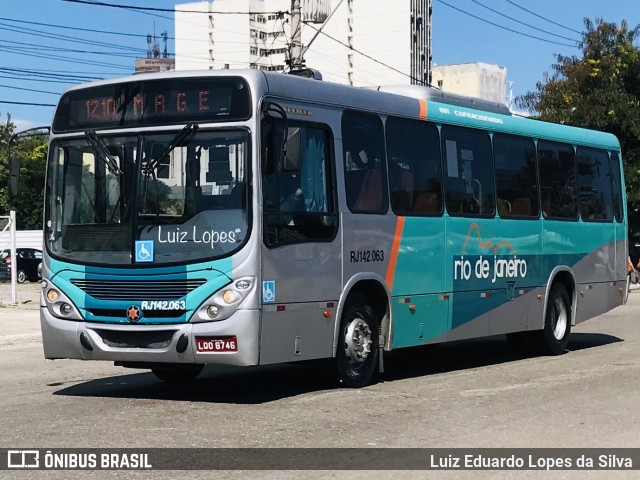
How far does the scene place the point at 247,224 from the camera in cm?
1067

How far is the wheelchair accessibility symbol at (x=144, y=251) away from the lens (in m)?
10.9

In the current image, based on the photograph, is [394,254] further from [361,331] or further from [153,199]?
[153,199]

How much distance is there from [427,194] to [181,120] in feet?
12.3

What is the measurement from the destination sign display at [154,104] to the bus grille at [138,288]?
1588mm

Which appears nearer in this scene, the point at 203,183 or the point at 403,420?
the point at 403,420

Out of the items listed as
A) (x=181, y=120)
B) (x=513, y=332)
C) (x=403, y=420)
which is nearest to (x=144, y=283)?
(x=181, y=120)

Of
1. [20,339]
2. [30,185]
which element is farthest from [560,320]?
[30,185]

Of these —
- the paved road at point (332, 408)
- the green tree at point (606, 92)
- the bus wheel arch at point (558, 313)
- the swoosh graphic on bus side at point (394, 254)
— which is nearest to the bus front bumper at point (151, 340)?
the paved road at point (332, 408)

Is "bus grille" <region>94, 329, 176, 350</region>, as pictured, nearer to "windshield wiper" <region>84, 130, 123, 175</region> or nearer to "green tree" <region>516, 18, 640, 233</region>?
"windshield wiper" <region>84, 130, 123, 175</region>

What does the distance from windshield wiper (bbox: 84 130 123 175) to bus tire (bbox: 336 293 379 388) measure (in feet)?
9.36

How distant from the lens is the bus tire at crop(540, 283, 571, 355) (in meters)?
16.5

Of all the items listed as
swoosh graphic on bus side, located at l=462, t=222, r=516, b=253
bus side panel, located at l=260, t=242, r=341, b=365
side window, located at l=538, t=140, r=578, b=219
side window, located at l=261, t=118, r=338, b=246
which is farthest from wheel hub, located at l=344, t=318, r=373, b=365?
side window, located at l=538, t=140, r=578, b=219

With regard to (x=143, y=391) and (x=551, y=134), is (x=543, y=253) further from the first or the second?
(x=143, y=391)

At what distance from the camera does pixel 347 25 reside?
112 meters
